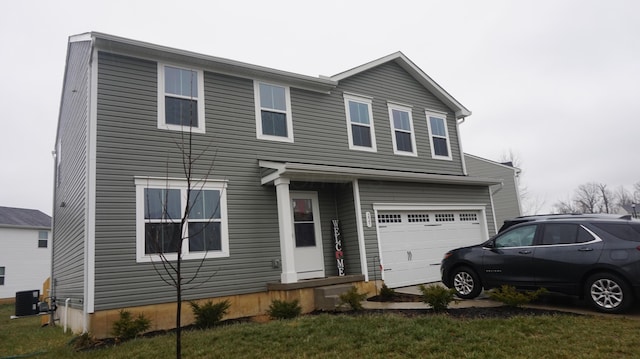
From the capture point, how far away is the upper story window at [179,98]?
961cm

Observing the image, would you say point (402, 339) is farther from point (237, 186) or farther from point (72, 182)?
point (72, 182)

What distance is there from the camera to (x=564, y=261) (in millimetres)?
7270

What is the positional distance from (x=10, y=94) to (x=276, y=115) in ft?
78.3

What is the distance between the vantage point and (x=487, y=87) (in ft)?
235

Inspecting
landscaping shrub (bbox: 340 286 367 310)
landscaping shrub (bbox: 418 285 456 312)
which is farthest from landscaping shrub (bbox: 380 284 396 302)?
landscaping shrub (bbox: 418 285 456 312)

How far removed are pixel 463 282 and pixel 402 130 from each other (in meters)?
6.23

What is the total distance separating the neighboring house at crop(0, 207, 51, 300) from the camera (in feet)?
82.7

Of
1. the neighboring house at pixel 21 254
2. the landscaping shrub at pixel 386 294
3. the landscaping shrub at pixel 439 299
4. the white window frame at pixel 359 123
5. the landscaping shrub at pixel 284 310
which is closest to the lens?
the landscaping shrub at pixel 439 299

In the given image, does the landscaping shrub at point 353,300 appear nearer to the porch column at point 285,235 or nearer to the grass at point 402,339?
the grass at point 402,339

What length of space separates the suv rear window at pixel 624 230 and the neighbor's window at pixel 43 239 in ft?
101

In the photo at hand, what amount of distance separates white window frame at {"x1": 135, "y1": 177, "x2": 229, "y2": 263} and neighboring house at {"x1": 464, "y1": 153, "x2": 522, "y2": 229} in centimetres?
1667

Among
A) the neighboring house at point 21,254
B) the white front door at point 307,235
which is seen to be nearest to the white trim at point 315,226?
the white front door at point 307,235

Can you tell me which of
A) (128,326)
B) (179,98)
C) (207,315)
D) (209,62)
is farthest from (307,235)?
(209,62)

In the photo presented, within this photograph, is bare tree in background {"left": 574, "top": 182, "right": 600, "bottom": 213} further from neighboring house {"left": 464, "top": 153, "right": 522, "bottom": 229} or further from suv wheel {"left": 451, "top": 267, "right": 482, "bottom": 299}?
suv wheel {"left": 451, "top": 267, "right": 482, "bottom": 299}
